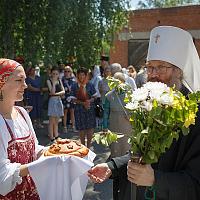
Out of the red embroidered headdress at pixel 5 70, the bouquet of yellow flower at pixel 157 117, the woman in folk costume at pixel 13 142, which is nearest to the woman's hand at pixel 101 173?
the woman in folk costume at pixel 13 142

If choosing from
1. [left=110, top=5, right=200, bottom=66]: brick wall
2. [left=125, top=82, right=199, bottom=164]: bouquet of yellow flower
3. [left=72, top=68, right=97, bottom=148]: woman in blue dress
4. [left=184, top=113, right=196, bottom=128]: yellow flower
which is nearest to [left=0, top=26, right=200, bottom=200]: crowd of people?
[left=125, top=82, right=199, bottom=164]: bouquet of yellow flower

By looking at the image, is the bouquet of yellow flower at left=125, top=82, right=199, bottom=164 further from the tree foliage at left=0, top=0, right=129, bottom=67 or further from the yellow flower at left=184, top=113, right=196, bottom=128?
the tree foliage at left=0, top=0, right=129, bottom=67

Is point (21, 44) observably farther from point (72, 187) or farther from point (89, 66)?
point (72, 187)

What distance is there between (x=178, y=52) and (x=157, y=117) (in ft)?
2.73

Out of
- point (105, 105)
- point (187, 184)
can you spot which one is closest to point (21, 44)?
point (105, 105)

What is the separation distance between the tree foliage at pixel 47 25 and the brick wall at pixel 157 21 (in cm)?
720

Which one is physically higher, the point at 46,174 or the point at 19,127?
the point at 19,127

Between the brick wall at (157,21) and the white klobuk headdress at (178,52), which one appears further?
the brick wall at (157,21)

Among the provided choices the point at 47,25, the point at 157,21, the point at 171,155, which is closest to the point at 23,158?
the point at 171,155

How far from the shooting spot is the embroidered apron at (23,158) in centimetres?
275

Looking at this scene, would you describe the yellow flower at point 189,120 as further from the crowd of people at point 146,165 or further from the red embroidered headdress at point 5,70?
the red embroidered headdress at point 5,70

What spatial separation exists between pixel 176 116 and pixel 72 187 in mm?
1344

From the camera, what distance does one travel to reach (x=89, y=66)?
12906 mm

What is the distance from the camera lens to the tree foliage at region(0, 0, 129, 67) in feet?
33.1
